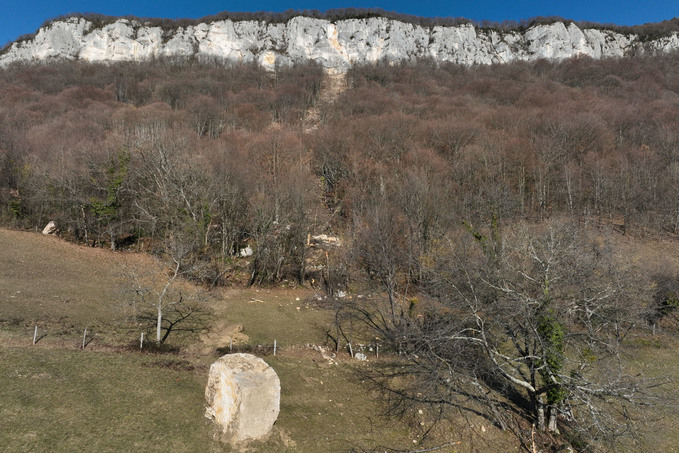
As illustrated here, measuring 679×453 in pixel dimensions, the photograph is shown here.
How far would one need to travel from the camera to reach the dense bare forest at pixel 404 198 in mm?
15844

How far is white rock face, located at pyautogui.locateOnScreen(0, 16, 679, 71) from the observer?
88.1 m

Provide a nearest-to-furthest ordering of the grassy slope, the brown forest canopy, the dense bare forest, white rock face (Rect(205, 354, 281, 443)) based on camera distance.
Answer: the grassy slope < white rock face (Rect(205, 354, 281, 443)) < the dense bare forest < the brown forest canopy

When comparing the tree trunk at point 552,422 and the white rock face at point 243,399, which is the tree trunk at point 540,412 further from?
the white rock face at point 243,399

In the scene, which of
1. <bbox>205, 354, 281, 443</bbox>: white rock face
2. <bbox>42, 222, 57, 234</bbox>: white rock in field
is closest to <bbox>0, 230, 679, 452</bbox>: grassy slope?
<bbox>205, 354, 281, 443</bbox>: white rock face

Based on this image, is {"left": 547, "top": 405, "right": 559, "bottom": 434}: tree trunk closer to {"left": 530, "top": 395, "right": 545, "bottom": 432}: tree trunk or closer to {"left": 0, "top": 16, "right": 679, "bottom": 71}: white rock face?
{"left": 530, "top": 395, "right": 545, "bottom": 432}: tree trunk

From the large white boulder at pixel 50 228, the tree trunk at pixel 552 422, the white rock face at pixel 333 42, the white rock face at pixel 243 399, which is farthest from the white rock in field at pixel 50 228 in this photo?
the white rock face at pixel 333 42

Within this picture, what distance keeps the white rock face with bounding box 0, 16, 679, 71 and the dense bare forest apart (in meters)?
37.7

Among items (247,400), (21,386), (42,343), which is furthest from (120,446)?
(42,343)

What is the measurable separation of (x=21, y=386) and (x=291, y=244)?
19.7 metres

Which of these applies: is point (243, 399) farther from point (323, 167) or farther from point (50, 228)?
point (50, 228)

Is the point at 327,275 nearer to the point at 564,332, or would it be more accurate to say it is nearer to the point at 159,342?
the point at 159,342

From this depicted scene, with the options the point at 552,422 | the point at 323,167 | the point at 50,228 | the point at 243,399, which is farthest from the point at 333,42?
the point at 243,399

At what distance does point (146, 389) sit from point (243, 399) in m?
4.03

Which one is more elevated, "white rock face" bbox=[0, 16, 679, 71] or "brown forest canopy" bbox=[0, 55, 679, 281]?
"white rock face" bbox=[0, 16, 679, 71]
